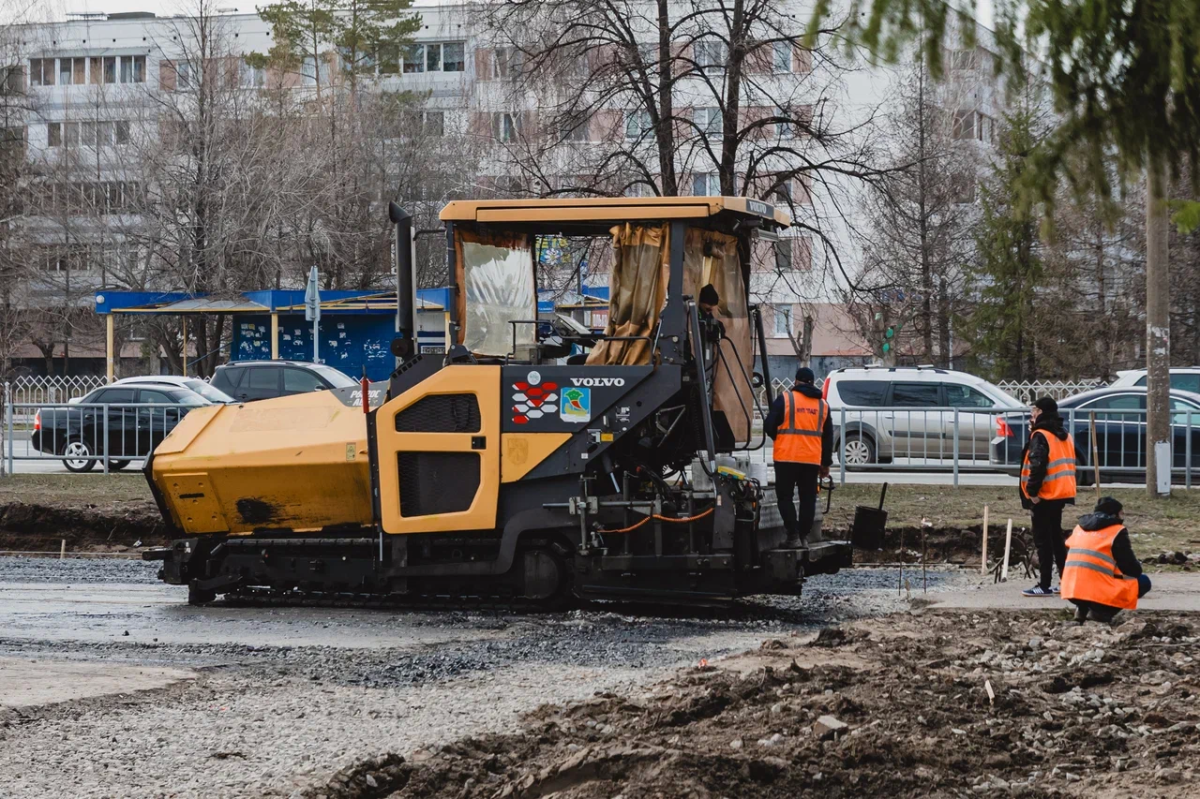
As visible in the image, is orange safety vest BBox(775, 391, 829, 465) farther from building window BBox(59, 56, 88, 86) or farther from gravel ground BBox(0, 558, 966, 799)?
building window BBox(59, 56, 88, 86)

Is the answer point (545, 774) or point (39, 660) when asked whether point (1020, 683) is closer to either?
point (545, 774)

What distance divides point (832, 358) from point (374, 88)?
2080 centimetres

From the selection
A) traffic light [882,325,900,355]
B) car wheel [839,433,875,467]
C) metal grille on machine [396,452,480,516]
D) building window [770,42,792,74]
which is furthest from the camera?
traffic light [882,325,900,355]

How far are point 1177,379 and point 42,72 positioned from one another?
52663 mm

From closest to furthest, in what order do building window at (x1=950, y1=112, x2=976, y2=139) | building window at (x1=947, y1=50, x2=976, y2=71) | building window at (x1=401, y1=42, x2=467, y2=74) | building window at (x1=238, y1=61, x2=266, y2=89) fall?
1. building window at (x1=947, y1=50, x2=976, y2=71)
2. building window at (x1=238, y1=61, x2=266, y2=89)
3. building window at (x1=950, y1=112, x2=976, y2=139)
4. building window at (x1=401, y1=42, x2=467, y2=74)

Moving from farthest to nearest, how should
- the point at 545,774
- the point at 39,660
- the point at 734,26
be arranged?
1. the point at 734,26
2. the point at 39,660
3. the point at 545,774

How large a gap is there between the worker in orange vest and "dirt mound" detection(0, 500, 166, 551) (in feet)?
28.2

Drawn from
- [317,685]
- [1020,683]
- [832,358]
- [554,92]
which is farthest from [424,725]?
[832,358]

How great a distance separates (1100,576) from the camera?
9.69 meters

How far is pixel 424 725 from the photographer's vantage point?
283 inches

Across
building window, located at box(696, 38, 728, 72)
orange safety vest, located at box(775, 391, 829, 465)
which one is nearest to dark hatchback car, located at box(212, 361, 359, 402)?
building window, located at box(696, 38, 728, 72)

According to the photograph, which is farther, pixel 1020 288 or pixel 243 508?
pixel 1020 288

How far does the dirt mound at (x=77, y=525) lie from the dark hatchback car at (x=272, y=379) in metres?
7.89

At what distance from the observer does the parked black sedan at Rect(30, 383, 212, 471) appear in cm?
2131
